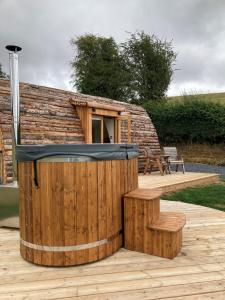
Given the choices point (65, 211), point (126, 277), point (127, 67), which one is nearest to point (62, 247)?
point (65, 211)

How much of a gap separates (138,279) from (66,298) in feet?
1.89

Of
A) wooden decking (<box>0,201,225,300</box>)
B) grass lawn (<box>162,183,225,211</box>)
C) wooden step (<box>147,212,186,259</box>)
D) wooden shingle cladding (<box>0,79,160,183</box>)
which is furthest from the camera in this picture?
wooden shingle cladding (<box>0,79,160,183</box>)

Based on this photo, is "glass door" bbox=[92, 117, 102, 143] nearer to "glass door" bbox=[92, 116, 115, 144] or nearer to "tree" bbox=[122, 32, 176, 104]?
"glass door" bbox=[92, 116, 115, 144]

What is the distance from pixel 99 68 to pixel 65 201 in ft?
69.5

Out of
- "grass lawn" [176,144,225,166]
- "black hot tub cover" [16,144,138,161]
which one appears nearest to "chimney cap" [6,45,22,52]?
"black hot tub cover" [16,144,138,161]

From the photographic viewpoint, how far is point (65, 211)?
2.45 metres

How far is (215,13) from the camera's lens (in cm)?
1112

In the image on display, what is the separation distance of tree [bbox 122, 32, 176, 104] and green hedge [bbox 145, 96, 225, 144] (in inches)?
239

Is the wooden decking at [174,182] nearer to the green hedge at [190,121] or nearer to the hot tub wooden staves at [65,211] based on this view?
the hot tub wooden staves at [65,211]

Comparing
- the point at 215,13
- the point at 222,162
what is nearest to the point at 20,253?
the point at 215,13

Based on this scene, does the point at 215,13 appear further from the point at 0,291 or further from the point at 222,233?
the point at 0,291

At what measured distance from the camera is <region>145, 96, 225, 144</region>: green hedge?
563 inches

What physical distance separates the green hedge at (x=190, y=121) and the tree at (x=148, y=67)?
608 centimetres

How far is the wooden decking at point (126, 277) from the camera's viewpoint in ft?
6.68
